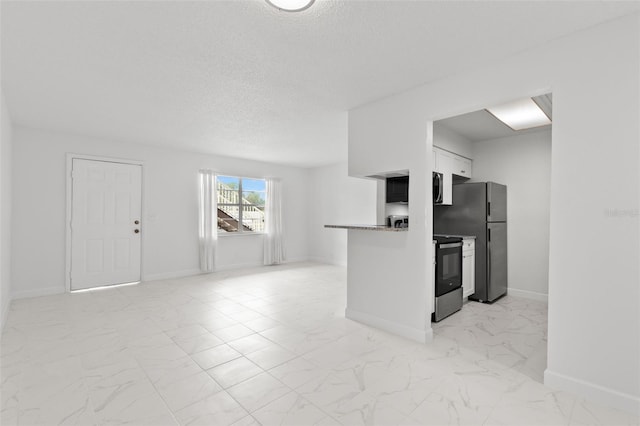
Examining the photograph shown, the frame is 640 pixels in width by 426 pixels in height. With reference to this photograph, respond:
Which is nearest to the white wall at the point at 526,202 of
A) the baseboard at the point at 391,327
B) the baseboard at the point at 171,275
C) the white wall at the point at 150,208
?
the baseboard at the point at 391,327

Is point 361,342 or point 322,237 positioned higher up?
point 322,237

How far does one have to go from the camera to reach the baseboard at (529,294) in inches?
166

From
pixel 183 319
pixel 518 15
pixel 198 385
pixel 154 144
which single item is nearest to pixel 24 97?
pixel 154 144

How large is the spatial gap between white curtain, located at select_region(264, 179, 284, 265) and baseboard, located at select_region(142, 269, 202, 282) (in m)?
1.61

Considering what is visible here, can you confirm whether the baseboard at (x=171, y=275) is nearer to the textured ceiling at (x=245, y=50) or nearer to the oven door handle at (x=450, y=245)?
the textured ceiling at (x=245, y=50)

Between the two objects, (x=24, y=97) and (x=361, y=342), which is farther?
(x=24, y=97)

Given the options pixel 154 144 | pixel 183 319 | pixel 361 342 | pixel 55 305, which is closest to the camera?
pixel 361 342

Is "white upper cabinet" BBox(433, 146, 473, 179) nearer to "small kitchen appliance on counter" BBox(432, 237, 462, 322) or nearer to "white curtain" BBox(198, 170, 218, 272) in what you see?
"small kitchen appliance on counter" BBox(432, 237, 462, 322)

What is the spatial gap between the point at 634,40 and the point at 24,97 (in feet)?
17.0

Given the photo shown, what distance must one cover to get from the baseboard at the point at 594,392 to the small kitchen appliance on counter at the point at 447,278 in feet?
4.25

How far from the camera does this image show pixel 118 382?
2172 millimetres

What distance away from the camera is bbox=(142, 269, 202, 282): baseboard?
540 cm

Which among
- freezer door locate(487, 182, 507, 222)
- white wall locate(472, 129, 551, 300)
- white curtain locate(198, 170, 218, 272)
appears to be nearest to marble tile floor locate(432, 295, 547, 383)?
white wall locate(472, 129, 551, 300)

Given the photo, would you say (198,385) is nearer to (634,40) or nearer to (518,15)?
(518,15)
